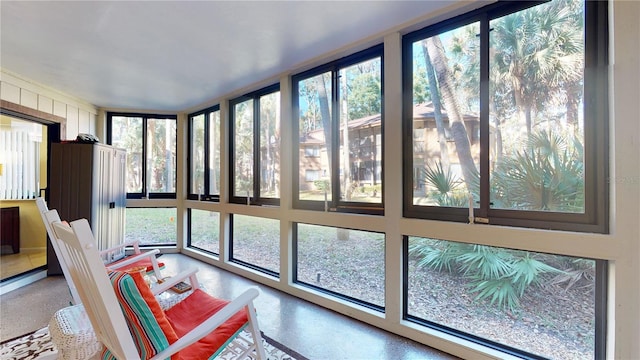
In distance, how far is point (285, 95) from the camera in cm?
322

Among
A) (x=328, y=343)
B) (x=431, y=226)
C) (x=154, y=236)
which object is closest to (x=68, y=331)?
(x=328, y=343)

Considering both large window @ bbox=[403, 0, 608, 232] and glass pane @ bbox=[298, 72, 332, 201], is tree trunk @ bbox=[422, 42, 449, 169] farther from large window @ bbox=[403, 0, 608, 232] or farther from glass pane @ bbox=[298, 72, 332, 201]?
glass pane @ bbox=[298, 72, 332, 201]

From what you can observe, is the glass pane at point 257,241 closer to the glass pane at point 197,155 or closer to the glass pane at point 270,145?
the glass pane at point 270,145

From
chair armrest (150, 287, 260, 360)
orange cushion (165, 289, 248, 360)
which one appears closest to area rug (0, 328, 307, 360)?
orange cushion (165, 289, 248, 360)

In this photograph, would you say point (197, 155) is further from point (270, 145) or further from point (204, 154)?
point (270, 145)

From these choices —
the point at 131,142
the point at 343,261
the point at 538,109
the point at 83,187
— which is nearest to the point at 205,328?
the point at 343,261

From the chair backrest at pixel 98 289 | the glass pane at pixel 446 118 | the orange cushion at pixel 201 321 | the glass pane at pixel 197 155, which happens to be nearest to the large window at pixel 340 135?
the glass pane at pixel 446 118

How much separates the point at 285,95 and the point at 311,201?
1236 millimetres

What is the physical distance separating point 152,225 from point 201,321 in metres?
4.02

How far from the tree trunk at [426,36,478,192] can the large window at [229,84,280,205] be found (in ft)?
6.19

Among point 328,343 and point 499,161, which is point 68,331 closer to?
point 328,343

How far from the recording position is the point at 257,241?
12.6ft

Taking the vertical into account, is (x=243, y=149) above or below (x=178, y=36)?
below

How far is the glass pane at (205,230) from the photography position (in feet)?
14.7
